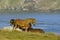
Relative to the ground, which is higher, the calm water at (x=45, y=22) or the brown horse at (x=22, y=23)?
the calm water at (x=45, y=22)

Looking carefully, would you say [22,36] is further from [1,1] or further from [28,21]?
[1,1]

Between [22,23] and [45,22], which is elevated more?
[45,22]

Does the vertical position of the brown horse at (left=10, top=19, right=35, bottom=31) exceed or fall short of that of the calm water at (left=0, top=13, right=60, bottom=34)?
it falls short

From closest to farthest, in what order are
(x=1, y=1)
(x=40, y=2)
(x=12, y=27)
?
(x=12, y=27) → (x=1, y=1) → (x=40, y=2)

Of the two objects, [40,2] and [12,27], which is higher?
[40,2]

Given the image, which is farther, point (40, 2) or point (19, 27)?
point (40, 2)

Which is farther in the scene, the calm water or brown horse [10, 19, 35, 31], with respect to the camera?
the calm water

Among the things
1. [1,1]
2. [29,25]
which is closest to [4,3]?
[1,1]

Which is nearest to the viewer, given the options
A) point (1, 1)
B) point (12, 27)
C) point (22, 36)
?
point (22, 36)

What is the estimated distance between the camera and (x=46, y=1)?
6117 inches

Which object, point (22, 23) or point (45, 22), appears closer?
point (22, 23)

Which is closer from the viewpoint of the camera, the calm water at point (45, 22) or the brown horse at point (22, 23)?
the brown horse at point (22, 23)

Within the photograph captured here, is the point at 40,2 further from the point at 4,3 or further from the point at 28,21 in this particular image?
the point at 28,21

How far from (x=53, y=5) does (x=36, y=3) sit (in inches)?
543
